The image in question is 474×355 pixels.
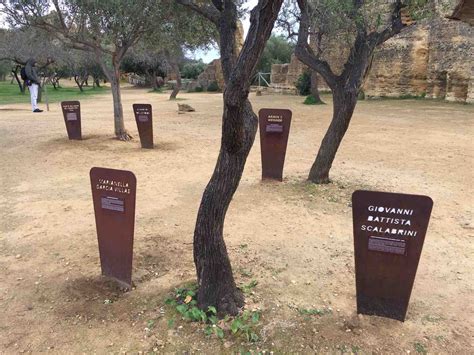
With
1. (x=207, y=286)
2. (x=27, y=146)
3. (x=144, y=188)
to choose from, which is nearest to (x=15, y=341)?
(x=207, y=286)

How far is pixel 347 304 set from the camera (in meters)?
3.29

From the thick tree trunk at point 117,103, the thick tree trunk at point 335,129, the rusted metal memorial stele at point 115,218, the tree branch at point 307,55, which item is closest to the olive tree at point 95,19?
the thick tree trunk at point 117,103

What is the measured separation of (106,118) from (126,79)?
3859 centimetres

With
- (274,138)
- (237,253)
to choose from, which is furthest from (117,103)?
(237,253)

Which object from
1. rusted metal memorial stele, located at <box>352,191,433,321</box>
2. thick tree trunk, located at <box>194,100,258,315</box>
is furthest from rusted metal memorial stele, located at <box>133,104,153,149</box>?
rusted metal memorial stele, located at <box>352,191,433,321</box>

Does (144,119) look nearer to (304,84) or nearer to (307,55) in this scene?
(307,55)

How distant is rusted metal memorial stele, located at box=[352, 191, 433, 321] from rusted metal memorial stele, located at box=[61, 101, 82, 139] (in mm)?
8791

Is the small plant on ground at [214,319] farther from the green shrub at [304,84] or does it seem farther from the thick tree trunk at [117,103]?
the green shrub at [304,84]

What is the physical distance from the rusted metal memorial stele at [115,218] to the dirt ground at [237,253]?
178 millimetres

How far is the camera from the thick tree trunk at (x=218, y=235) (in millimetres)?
2979

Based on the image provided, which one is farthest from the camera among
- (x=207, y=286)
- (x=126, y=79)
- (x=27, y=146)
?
(x=126, y=79)

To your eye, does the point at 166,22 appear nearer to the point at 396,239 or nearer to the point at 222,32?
the point at 222,32

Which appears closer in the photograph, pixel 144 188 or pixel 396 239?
pixel 396 239

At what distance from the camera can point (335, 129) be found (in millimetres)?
6227
